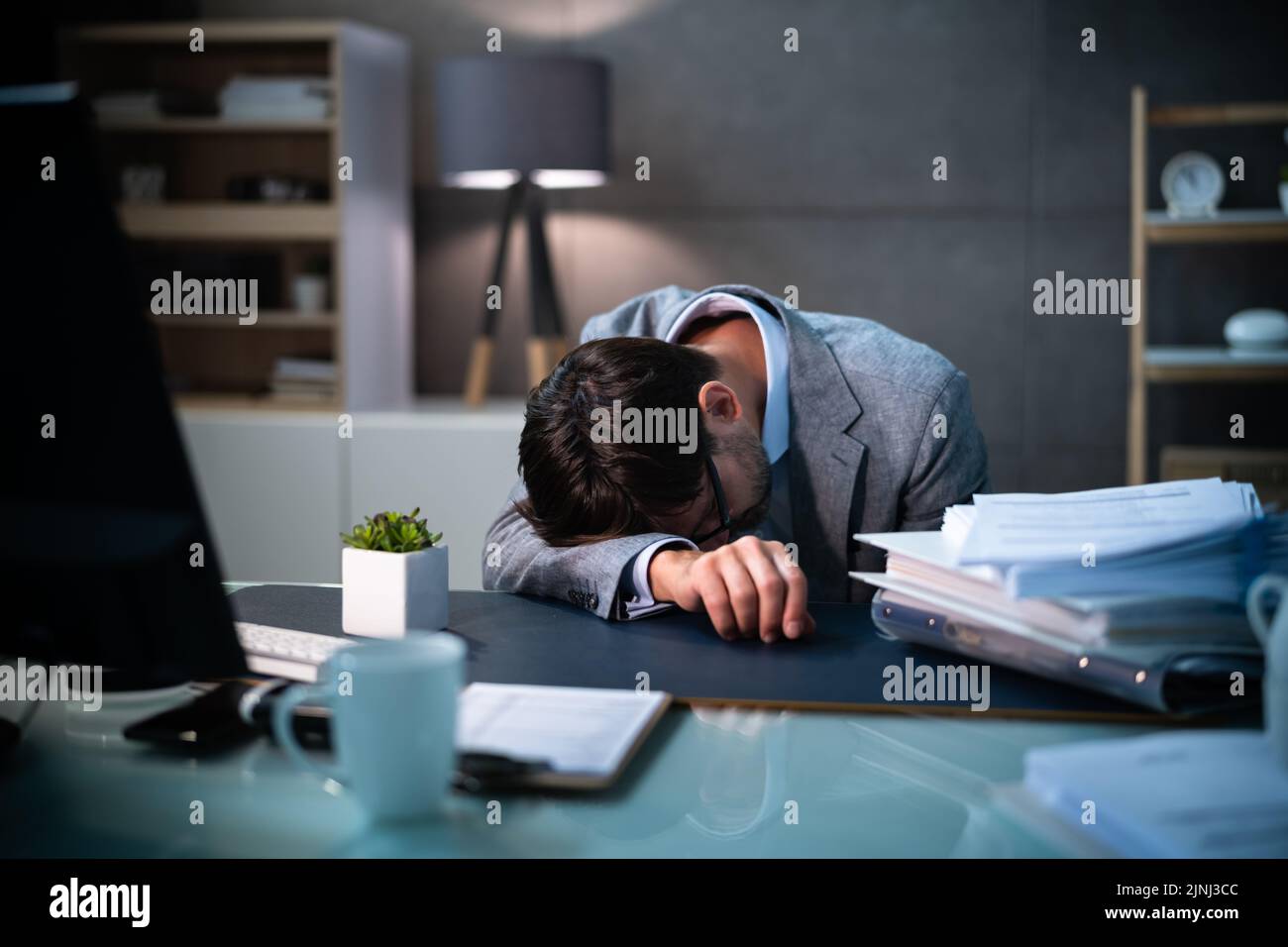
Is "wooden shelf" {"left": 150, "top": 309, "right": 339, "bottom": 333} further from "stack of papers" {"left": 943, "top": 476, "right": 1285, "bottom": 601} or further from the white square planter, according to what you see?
"stack of papers" {"left": 943, "top": 476, "right": 1285, "bottom": 601}

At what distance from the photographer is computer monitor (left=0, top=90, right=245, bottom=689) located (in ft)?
2.36

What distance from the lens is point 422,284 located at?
4.02 metres

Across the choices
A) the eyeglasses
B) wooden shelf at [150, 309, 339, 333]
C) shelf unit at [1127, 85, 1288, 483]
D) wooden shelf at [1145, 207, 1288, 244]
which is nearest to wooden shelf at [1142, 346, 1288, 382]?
shelf unit at [1127, 85, 1288, 483]

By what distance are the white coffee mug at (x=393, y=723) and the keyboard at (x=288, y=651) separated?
296 mm

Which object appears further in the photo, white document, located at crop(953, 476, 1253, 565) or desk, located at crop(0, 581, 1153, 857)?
white document, located at crop(953, 476, 1253, 565)

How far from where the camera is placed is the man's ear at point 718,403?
59.4 inches

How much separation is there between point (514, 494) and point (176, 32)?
2569 mm

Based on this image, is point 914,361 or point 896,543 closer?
point 896,543

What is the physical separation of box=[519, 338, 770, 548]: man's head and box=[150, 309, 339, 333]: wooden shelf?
224cm

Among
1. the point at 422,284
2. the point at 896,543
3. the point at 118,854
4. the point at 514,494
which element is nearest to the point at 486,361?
the point at 422,284

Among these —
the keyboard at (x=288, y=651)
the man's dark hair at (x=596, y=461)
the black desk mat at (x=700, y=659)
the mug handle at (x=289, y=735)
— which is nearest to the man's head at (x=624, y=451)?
the man's dark hair at (x=596, y=461)

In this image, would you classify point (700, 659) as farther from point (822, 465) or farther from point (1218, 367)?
point (1218, 367)

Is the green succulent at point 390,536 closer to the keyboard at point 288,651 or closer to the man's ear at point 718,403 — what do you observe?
the keyboard at point 288,651
